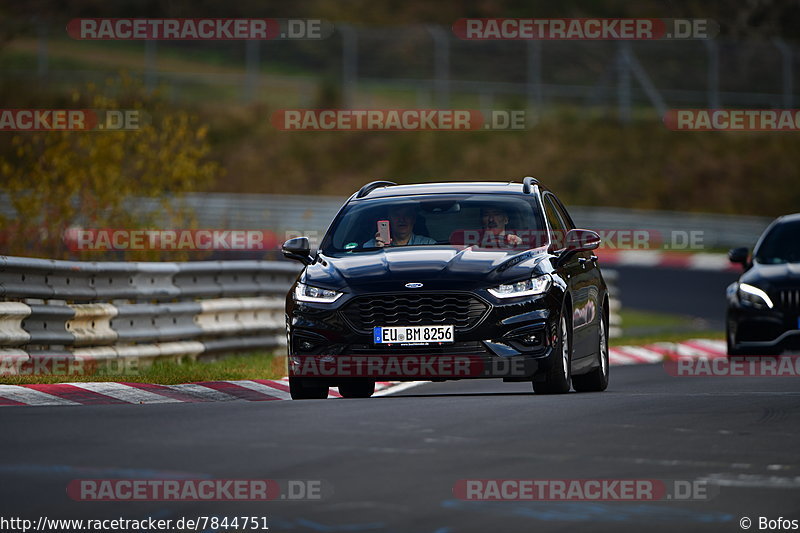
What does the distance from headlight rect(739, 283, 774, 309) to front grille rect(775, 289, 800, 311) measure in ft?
0.35

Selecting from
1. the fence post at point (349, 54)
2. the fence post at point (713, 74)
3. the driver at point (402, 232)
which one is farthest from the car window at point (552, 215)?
the fence post at point (349, 54)

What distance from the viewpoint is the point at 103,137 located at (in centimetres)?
2158

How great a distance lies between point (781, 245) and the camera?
19.1 m

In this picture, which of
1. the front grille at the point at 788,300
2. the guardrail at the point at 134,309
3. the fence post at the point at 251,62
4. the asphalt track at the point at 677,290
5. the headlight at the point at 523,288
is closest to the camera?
the headlight at the point at 523,288

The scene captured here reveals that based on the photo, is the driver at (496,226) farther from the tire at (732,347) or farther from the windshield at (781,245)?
the windshield at (781,245)

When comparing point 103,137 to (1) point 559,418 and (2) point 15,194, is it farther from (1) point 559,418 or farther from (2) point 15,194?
(1) point 559,418

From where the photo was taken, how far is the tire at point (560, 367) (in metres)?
12.7

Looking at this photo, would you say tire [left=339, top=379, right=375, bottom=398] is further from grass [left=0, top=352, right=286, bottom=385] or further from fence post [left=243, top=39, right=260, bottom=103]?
fence post [left=243, top=39, right=260, bottom=103]

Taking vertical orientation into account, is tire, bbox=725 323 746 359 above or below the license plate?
below

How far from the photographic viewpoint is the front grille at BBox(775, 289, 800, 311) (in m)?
18.2

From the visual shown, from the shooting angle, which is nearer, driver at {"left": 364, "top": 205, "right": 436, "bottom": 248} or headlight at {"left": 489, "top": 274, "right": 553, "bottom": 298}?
headlight at {"left": 489, "top": 274, "right": 553, "bottom": 298}

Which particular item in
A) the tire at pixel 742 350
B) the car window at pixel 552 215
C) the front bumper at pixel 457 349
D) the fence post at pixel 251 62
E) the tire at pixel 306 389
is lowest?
Answer: the tire at pixel 742 350

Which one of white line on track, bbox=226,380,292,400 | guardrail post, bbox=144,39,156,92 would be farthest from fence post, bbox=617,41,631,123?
white line on track, bbox=226,380,292,400

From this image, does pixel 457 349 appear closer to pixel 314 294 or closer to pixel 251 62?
pixel 314 294
